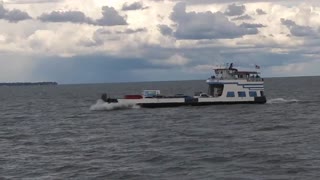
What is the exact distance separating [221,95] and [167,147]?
145ft

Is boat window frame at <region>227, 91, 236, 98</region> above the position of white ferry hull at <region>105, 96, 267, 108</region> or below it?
above

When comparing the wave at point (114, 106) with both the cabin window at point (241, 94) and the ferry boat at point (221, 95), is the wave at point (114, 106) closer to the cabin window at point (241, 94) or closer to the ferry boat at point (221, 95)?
the ferry boat at point (221, 95)

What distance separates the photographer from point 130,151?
145 ft

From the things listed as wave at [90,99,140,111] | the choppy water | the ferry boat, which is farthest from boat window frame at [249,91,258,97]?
wave at [90,99,140,111]

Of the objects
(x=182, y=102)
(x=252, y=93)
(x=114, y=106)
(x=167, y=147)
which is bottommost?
(x=167, y=147)

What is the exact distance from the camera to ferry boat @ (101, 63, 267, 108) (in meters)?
88.4

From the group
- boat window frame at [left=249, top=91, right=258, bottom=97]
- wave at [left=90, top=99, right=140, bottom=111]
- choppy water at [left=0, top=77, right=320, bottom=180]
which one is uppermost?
boat window frame at [left=249, top=91, right=258, bottom=97]

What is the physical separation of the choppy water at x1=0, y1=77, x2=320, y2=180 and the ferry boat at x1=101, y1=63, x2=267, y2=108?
399 inches

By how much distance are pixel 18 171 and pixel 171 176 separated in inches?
402

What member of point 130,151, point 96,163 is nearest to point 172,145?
point 130,151

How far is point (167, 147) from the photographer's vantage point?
45844mm

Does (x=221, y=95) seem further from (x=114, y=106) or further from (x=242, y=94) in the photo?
(x=114, y=106)

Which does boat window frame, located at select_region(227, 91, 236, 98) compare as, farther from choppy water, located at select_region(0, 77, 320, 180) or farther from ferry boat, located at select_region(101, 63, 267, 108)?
choppy water, located at select_region(0, 77, 320, 180)

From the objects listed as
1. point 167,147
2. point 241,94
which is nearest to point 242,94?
point 241,94
